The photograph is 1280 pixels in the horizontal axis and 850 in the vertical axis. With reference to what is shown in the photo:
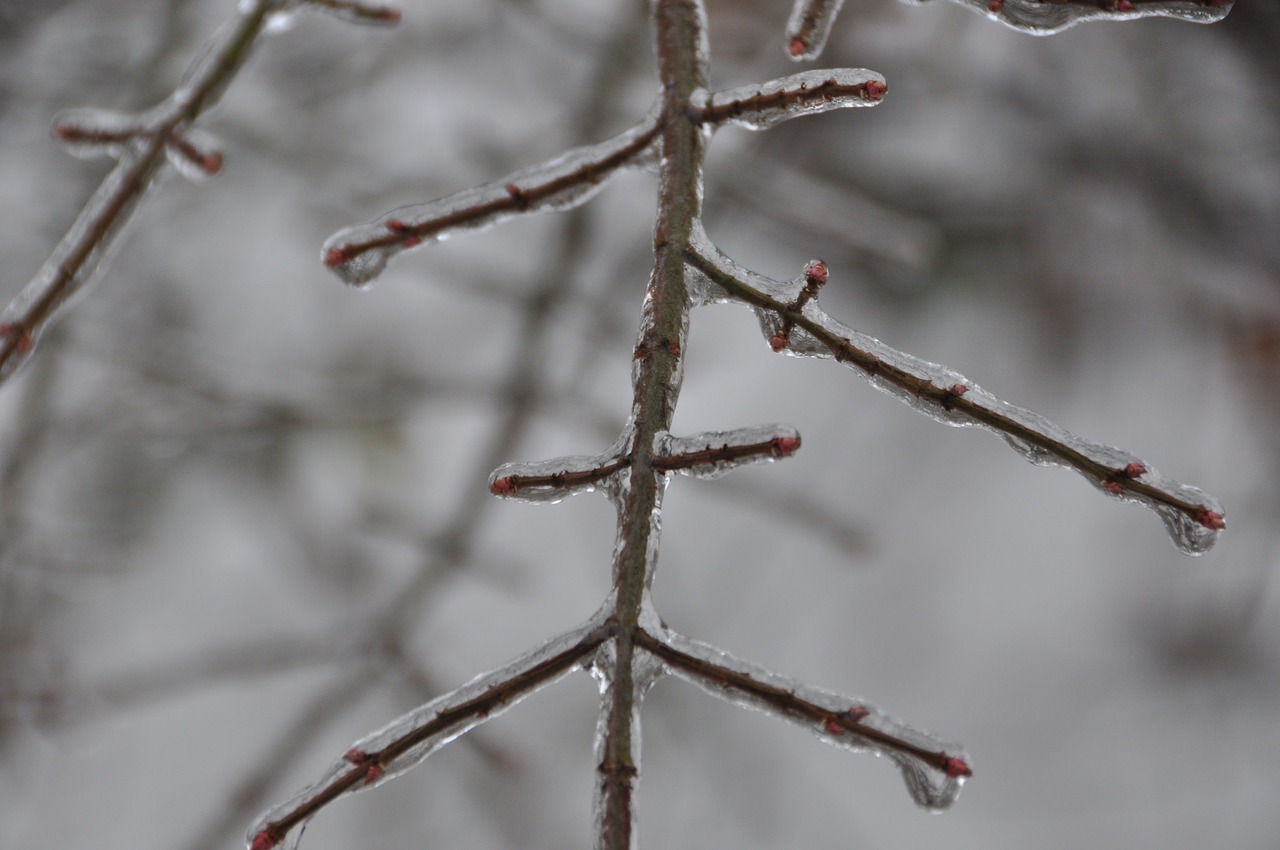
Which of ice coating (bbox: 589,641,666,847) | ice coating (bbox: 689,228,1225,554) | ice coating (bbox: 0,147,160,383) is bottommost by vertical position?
ice coating (bbox: 589,641,666,847)

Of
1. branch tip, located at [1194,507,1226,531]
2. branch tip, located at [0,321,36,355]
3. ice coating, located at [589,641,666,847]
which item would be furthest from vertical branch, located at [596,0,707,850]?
branch tip, located at [0,321,36,355]

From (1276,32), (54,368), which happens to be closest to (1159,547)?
(1276,32)

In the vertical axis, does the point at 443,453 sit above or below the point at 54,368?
above

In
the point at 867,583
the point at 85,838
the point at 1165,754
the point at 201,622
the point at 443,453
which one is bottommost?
the point at 85,838

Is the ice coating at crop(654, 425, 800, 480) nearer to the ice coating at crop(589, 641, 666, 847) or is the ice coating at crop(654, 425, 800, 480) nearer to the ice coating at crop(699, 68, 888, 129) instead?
the ice coating at crop(589, 641, 666, 847)

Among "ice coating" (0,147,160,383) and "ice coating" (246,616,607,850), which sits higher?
"ice coating" (0,147,160,383)

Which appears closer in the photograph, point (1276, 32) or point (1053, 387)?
point (1276, 32)

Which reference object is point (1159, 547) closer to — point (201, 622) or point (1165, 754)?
point (1165, 754)
